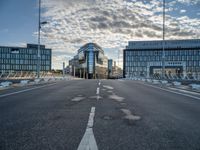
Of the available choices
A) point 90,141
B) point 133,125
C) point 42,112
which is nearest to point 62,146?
point 90,141

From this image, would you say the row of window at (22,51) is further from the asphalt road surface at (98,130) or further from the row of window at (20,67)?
the asphalt road surface at (98,130)

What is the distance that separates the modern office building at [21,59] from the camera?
11212 cm

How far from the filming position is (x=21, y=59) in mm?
114562

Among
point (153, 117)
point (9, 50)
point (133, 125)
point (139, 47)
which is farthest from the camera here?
point (139, 47)

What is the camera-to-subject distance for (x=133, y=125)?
4.60 meters

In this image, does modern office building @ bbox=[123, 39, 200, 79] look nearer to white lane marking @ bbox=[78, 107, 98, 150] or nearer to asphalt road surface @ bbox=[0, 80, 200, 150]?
asphalt road surface @ bbox=[0, 80, 200, 150]

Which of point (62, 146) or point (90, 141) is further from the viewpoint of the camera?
point (90, 141)

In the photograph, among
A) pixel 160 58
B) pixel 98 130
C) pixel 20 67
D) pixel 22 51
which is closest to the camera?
pixel 98 130


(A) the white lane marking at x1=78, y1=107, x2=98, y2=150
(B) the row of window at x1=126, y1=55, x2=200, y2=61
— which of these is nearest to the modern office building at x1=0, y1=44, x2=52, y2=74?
(B) the row of window at x1=126, y1=55, x2=200, y2=61

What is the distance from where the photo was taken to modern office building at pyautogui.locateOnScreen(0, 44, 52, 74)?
368 ft

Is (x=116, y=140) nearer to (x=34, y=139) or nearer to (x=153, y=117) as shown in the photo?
(x=34, y=139)

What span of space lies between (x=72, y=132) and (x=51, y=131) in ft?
1.42

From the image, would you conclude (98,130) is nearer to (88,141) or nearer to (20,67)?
(88,141)

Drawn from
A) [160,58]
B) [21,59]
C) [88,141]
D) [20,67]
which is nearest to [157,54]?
[160,58]
